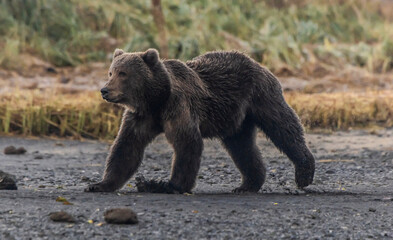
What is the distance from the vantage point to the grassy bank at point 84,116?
11188mm

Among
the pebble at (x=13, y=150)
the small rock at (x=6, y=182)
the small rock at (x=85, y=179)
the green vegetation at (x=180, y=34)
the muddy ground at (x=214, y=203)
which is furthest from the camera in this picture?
the green vegetation at (x=180, y=34)

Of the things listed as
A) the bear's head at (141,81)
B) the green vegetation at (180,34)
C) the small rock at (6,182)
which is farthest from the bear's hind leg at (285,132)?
the green vegetation at (180,34)

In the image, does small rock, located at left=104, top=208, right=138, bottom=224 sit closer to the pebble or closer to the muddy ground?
the muddy ground

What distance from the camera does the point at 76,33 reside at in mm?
16688

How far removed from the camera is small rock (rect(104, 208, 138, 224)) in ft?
17.1

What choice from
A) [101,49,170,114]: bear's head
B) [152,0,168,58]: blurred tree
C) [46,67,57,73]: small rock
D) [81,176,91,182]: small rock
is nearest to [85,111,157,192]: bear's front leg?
[101,49,170,114]: bear's head

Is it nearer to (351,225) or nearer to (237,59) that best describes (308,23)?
(237,59)

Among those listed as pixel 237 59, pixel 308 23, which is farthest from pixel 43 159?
pixel 308 23

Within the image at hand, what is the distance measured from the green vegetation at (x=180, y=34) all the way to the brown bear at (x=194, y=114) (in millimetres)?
8483

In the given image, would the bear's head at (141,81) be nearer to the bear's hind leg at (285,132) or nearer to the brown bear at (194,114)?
the brown bear at (194,114)

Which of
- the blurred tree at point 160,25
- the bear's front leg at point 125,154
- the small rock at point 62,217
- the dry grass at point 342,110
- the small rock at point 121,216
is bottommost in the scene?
the small rock at point 62,217

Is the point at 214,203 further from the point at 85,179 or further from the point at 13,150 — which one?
the point at 13,150

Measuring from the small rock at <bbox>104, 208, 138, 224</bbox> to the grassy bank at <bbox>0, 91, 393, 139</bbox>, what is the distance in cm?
582

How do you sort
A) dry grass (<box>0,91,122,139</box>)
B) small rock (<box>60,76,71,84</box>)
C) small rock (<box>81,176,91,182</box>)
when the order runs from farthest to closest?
small rock (<box>60,76,71,84</box>)
dry grass (<box>0,91,122,139</box>)
small rock (<box>81,176,91,182</box>)
